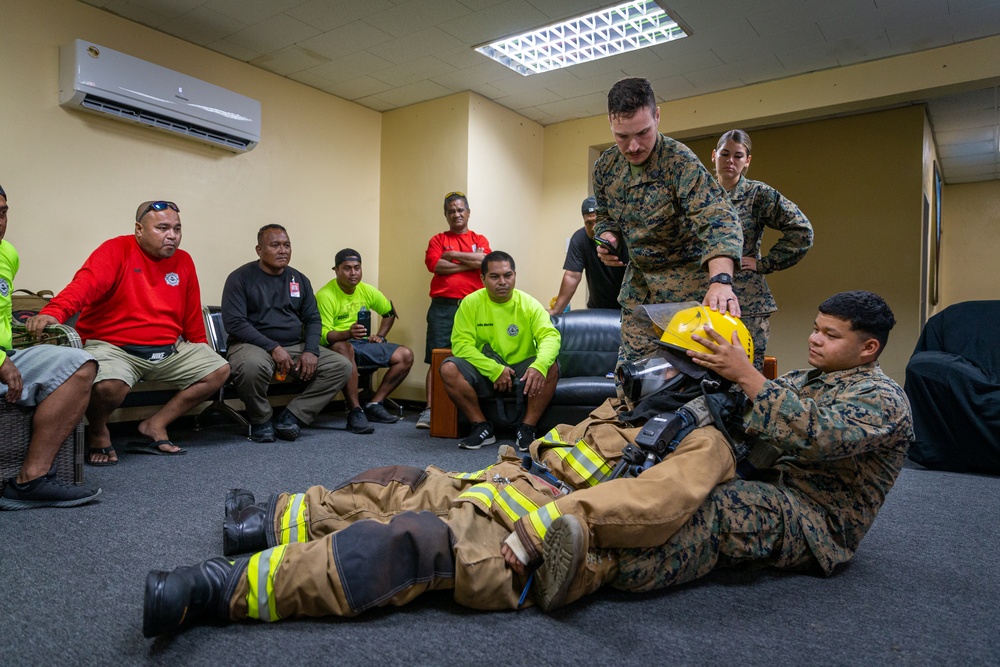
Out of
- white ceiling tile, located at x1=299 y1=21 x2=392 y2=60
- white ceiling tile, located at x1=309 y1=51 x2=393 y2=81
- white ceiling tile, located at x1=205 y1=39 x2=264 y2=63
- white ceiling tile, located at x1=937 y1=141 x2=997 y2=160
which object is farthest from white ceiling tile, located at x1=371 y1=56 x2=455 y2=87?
white ceiling tile, located at x1=937 y1=141 x2=997 y2=160

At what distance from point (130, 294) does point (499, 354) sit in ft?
6.17

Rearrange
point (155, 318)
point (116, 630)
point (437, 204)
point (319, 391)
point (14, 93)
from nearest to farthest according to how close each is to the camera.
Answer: point (116, 630) < point (155, 318) < point (14, 93) < point (319, 391) < point (437, 204)

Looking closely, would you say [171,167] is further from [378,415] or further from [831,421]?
[831,421]

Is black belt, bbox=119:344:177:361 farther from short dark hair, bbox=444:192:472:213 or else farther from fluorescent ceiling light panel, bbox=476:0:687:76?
fluorescent ceiling light panel, bbox=476:0:687:76

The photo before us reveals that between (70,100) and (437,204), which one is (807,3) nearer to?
(437,204)

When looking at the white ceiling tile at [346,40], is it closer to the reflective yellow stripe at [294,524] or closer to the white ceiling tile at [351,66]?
the white ceiling tile at [351,66]

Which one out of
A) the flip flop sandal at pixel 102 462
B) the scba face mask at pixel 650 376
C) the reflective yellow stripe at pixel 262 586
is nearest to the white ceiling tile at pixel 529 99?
the flip flop sandal at pixel 102 462

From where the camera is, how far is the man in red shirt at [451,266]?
4.60 meters

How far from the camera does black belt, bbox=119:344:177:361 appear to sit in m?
3.07

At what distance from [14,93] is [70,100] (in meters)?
0.24

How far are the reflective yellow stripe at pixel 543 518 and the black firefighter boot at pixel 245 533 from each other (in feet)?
2.46

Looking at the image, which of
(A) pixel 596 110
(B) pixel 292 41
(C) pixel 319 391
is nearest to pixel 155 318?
(C) pixel 319 391

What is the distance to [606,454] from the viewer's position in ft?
5.15

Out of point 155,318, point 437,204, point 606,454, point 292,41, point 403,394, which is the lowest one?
point 403,394
